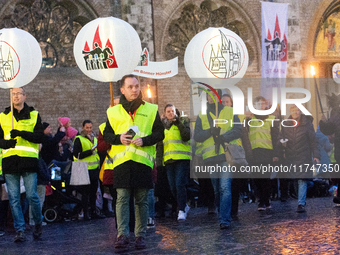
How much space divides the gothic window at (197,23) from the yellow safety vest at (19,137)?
44.9 feet

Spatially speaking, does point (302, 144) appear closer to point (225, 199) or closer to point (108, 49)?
point (225, 199)

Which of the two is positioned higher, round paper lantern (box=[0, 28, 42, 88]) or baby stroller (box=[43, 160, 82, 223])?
round paper lantern (box=[0, 28, 42, 88])

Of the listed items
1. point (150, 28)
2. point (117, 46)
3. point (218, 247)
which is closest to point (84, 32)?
point (117, 46)

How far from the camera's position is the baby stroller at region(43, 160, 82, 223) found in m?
9.36

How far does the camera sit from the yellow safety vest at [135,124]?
5.57 metres

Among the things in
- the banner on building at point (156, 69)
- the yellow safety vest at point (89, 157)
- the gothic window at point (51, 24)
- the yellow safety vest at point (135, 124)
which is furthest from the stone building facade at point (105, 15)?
the yellow safety vest at point (135, 124)

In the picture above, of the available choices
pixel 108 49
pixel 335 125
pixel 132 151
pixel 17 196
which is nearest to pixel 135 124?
pixel 132 151

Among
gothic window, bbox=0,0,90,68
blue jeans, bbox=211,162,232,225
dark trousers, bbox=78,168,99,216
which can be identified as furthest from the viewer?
gothic window, bbox=0,0,90,68

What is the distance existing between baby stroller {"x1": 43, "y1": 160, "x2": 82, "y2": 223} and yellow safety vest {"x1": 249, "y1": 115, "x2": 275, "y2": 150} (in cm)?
324

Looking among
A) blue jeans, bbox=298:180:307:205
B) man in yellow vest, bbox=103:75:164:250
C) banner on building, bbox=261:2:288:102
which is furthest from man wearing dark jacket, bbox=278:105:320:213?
banner on building, bbox=261:2:288:102

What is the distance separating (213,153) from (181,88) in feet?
43.2

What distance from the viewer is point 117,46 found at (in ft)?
22.1

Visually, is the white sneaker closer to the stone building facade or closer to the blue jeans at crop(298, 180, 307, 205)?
the blue jeans at crop(298, 180, 307, 205)

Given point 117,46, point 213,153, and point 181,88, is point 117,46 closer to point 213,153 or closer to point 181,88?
point 213,153
